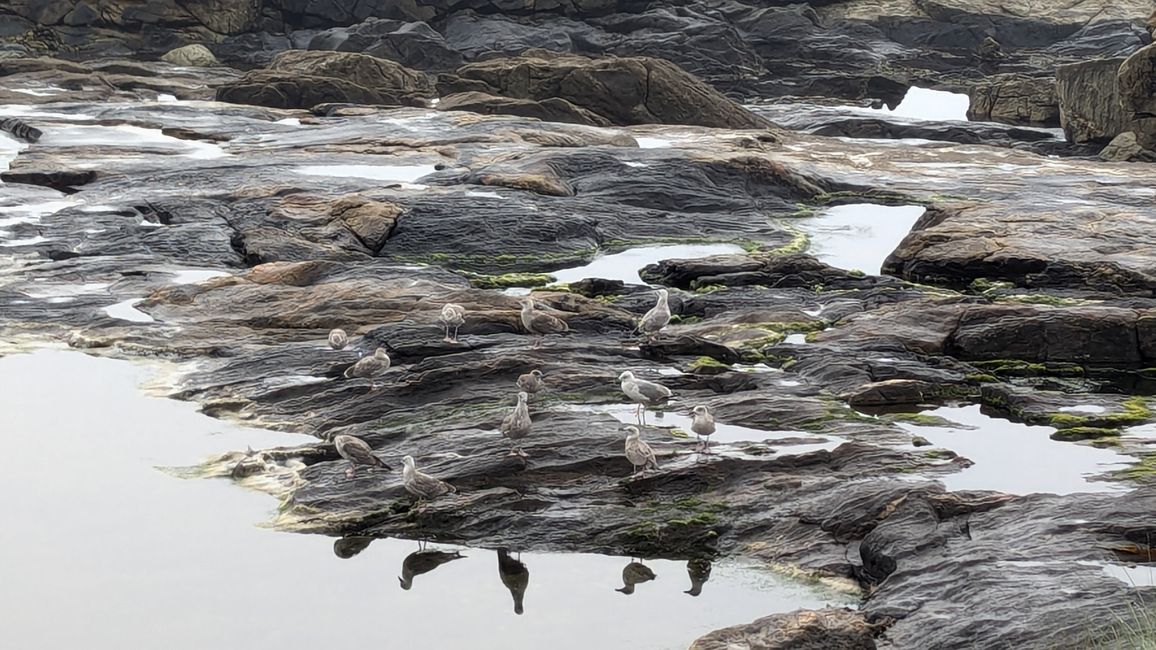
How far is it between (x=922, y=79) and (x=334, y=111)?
3112 centimetres

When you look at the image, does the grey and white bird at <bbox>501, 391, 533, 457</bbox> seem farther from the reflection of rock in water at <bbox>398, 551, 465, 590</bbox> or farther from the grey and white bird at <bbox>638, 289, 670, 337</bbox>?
the grey and white bird at <bbox>638, 289, 670, 337</bbox>

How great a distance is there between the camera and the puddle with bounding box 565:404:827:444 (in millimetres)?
12414

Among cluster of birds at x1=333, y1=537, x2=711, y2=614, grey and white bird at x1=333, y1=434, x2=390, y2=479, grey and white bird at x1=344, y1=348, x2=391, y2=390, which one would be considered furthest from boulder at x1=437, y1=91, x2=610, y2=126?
cluster of birds at x1=333, y1=537, x2=711, y2=614

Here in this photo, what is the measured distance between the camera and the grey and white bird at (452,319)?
49.3ft

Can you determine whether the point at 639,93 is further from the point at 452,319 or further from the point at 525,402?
the point at 525,402

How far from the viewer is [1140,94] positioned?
31.3 m

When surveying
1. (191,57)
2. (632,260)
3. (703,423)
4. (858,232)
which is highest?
(703,423)

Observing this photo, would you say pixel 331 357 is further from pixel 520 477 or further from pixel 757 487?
pixel 757 487

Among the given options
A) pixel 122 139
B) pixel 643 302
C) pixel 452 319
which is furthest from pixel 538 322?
pixel 122 139

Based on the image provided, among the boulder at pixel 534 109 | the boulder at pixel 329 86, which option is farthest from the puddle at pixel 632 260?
the boulder at pixel 329 86

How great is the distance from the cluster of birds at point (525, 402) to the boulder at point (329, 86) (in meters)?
21.6

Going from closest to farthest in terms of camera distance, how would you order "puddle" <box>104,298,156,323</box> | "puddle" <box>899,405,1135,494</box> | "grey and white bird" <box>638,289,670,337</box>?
"puddle" <box>899,405,1135,494</box> < "grey and white bird" <box>638,289,670,337</box> < "puddle" <box>104,298,156,323</box>

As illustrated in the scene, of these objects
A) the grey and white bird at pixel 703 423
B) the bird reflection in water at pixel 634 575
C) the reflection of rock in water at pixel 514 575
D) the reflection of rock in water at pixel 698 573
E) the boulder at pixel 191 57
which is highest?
the grey and white bird at pixel 703 423

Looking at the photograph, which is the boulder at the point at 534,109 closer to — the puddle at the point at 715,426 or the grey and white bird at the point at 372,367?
the grey and white bird at the point at 372,367
